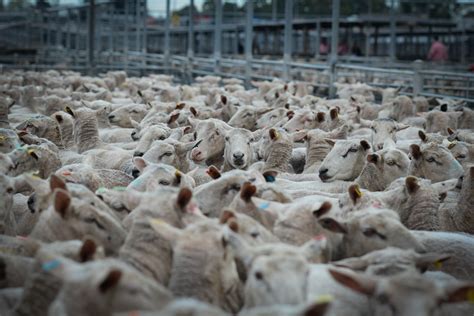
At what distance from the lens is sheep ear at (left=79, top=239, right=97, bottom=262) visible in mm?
3354

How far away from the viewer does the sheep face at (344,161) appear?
244 inches

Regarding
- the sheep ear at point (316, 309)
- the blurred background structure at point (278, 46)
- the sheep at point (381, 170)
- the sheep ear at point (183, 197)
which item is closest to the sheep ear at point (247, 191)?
the sheep ear at point (183, 197)

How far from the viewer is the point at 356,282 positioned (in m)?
3.13

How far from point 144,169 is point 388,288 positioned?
2.46m

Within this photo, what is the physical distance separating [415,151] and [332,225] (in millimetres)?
2460

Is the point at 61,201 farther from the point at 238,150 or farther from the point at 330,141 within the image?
the point at 330,141

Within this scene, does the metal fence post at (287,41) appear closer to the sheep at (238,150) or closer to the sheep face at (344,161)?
the sheep at (238,150)

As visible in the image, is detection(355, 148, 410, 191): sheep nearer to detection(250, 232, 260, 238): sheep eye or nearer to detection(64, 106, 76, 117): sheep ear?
detection(250, 232, 260, 238): sheep eye

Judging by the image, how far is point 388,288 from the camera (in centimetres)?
299

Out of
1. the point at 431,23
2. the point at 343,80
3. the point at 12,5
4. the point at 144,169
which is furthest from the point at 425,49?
the point at 144,169

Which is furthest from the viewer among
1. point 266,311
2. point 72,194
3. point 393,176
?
point 393,176

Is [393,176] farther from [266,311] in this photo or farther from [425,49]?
[425,49]

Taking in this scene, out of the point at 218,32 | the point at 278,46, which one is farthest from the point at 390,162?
the point at 278,46

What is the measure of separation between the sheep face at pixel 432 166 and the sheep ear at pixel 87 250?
3433mm
